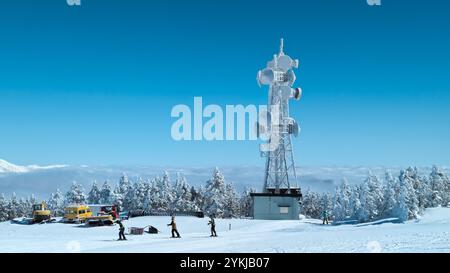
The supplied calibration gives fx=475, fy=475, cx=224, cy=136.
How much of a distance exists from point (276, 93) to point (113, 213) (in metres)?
23.4

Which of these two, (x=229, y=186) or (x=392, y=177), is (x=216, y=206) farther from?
(x=392, y=177)

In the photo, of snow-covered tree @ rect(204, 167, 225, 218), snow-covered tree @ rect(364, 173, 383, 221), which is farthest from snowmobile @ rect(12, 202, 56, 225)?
snow-covered tree @ rect(364, 173, 383, 221)

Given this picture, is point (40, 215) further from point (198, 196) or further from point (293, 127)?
point (198, 196)

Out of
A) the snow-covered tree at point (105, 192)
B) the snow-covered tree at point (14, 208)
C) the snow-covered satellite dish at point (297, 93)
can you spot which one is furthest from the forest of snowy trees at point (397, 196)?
the snow-covered tree at point (14, 208)

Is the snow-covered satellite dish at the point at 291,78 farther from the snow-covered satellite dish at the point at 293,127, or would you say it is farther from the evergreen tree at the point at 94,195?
the evergreen tree at the point at 94,195

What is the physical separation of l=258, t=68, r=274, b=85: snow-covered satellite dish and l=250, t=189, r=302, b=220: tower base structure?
13.2 meters

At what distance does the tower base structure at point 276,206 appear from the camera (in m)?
54.5

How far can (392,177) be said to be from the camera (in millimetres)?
64000

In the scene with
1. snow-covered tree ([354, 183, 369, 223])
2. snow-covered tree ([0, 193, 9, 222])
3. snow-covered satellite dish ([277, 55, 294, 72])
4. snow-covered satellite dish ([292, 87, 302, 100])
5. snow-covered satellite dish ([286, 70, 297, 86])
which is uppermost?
snow-covered satellite dish ([277, 55, 294, 72])

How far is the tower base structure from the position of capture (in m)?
54.5

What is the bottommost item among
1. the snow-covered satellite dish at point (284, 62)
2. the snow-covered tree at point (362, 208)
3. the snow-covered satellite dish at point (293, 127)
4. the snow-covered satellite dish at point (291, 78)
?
the snow-covered tree at point (362, 208)

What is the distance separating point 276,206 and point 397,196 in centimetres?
1742

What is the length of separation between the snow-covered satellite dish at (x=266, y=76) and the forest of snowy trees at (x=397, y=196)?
64.7ft

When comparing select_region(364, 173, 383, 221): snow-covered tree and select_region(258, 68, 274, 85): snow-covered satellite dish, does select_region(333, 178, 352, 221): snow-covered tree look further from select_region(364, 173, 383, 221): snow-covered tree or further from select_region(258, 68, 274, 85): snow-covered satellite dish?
select_region(258, 68, 274, 85): snow-covered satellite dish
